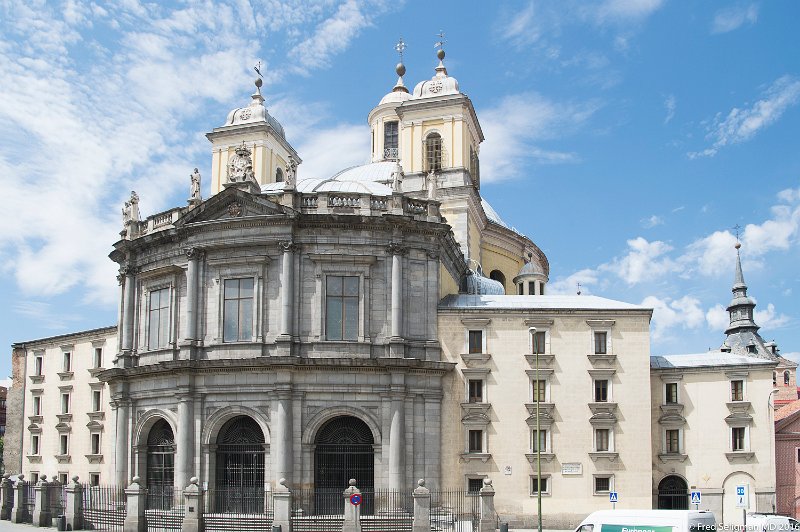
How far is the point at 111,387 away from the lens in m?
46.8

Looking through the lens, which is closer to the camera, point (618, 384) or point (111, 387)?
point (618, 384)

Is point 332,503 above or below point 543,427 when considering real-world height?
below

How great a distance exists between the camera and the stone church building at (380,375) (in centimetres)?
4122

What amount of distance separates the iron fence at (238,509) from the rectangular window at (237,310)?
6702mm

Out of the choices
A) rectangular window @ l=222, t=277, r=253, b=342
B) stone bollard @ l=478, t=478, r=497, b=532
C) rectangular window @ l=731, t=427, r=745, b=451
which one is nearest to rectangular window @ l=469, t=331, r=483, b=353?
stone bollard @ l=478, t=478, r=497, b=532

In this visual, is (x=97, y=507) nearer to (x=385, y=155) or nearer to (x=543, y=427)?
(x=543, y=427)

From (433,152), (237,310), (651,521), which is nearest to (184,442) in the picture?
(237,310)

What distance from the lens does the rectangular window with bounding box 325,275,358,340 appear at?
1655 inches

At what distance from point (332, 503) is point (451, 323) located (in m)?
9.67

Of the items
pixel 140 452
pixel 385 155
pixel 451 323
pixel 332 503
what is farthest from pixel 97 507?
pixel 385 155

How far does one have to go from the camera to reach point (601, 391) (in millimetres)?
43250

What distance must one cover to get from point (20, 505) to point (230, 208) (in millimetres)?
18063

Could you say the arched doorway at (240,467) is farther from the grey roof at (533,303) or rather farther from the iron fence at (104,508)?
the grey roof at (533,303)

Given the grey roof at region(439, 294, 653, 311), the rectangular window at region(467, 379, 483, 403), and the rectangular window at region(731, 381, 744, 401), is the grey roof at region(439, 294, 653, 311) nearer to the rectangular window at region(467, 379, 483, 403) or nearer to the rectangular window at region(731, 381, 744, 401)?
the rectangular window at region(467, 379, 483, 403)
